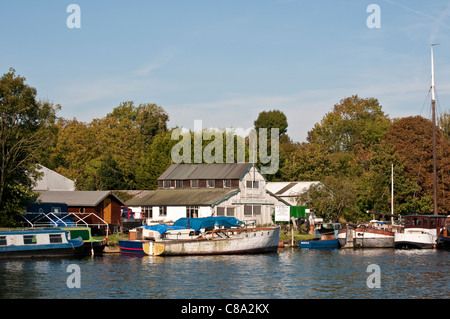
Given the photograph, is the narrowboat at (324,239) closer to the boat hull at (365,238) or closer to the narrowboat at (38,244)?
the boat hull at (365,238)

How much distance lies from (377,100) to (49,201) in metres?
96.3

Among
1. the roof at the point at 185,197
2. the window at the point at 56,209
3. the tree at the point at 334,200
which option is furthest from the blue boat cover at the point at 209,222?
the tree at the point at 334,200

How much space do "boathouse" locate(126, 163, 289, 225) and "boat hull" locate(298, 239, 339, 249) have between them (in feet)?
→ 48.7

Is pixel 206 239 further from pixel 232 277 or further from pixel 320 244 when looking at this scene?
pixel 232 277

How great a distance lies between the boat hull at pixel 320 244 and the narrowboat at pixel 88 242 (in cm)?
2210

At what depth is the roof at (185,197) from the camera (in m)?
86.6

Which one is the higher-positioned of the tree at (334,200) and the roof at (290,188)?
the roof at (290,188)

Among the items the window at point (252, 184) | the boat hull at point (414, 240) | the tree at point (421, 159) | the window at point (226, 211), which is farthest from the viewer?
the tree at point (421, 159)

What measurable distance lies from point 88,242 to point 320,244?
26102mm

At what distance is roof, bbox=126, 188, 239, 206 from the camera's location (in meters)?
86.6

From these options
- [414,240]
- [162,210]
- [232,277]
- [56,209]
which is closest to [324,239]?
[414,240]

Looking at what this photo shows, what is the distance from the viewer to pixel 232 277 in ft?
151

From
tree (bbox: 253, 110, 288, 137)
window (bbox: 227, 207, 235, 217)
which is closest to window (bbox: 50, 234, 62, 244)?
window (bbox: 227, 207, 235, 217)

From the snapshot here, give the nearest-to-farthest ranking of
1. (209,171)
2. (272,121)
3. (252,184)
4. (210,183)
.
A: (252,184)
(210,183)
(209,171)
(272,121)
